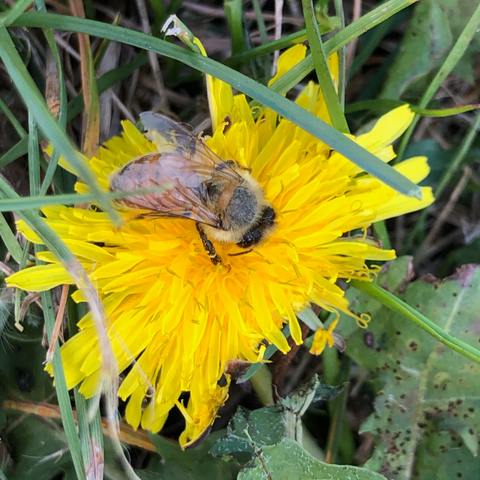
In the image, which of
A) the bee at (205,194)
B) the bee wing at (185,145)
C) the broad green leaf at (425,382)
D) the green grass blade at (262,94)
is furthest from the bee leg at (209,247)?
the broad green leaf at (425,382)

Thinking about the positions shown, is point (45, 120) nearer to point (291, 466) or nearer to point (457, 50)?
point (291, 466)

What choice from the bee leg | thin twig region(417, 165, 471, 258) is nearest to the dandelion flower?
the bee leg

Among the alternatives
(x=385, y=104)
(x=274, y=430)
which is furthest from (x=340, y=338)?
(x=385, y=104)

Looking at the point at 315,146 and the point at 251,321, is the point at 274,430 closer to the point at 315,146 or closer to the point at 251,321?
the point at 251,321

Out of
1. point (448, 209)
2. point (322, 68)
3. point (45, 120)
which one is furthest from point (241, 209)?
point (448, 209)

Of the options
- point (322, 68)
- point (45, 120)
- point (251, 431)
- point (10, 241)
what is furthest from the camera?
point (251, 431)

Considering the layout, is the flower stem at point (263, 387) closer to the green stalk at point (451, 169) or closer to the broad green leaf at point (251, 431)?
the broad green leaf at point (251, 431)
